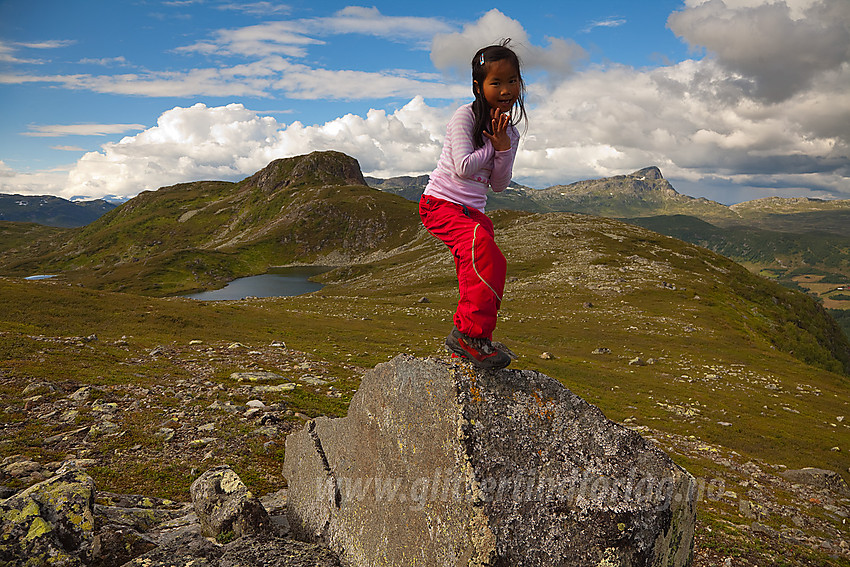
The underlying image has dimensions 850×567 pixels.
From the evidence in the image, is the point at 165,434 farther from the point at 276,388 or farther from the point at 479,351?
the point at 479,351

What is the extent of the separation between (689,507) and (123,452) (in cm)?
1463

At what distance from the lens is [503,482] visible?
17.5 feet

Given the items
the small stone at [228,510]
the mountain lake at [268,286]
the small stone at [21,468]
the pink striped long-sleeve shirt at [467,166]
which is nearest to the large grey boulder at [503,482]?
the small stone at [228,510]

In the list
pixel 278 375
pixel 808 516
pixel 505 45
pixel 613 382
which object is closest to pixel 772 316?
pixel 613 382

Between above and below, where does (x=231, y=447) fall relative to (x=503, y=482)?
below

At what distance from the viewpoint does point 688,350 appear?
48.4 meters

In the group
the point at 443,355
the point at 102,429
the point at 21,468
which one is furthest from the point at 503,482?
the point at 102,429

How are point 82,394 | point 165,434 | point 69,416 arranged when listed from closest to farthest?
1. point 165,434
2. point 69,416
3. point 82,394

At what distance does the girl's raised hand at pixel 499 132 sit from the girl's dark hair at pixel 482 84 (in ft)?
0.38

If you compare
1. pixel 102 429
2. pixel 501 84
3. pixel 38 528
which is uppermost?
pixel 501 84

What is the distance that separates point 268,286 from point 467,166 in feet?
516

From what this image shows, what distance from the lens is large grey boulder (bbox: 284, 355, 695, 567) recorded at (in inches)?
205

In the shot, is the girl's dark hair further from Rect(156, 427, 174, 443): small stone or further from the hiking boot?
Rect(156, 427, 174, 443): small stone

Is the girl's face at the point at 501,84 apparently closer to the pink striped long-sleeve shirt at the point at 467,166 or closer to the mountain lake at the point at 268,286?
the pink striped long-sleeve shirt at the point at 467,166
